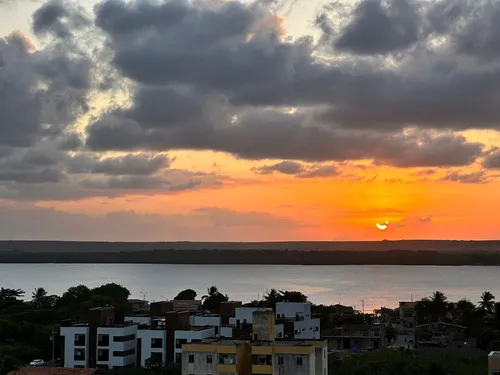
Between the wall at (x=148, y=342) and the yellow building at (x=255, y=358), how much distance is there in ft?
50.1

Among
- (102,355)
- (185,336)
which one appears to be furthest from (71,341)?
(185,336)

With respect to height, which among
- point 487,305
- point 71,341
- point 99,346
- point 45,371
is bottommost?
point 45,371

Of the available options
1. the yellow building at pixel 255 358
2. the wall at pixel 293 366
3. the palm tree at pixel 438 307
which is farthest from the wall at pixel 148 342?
the palm tree at pixel 438 307

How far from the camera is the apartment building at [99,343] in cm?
5156

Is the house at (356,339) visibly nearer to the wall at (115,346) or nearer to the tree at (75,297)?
the wall at (115,346)

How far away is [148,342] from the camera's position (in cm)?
5203

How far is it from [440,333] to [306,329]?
1960 centimetres

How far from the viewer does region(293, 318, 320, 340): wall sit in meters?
54.2

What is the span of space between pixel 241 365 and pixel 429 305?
54.5 meters

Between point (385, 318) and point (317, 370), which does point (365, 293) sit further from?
point (317, 370)

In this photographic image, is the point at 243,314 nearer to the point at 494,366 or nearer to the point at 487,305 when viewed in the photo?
the point at 494,366

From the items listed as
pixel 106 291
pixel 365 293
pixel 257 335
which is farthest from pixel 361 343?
pixel 365 293

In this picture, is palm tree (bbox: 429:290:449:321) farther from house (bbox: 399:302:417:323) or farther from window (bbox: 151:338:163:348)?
window (bbox: 151:338:163:348)

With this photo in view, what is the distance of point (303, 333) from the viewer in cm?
5494
